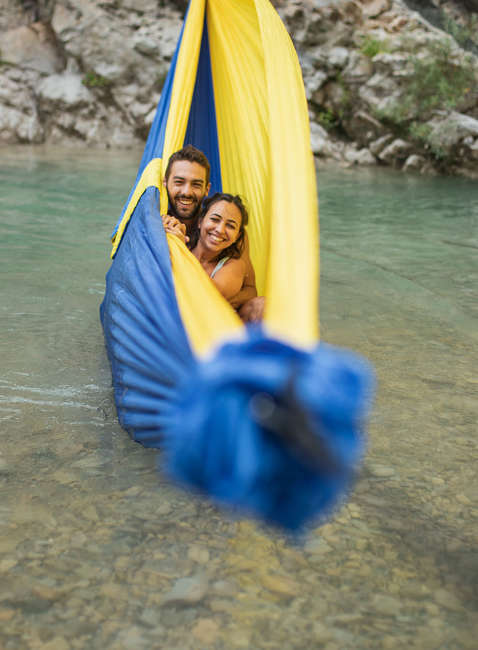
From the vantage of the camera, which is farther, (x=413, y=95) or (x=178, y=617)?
(x=413, y=95)

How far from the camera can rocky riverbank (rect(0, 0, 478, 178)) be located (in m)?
8.15

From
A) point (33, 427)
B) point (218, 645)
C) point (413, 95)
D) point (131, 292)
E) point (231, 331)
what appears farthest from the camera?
point (413, 95)

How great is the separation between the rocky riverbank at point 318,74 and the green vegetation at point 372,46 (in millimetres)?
18

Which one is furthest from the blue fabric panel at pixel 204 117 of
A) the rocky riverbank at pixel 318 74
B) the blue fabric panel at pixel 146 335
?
the rocky riverbank at pixel 318 74

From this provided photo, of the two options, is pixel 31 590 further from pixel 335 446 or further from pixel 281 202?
pixel 281 202

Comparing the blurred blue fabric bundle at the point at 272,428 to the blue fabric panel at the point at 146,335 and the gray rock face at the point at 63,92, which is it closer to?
the blue fabric panel at the point at 146,335

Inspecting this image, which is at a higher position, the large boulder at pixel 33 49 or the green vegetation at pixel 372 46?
the green vegetation at pixel 372 46

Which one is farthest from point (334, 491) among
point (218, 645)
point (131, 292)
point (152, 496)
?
point (131, 292)

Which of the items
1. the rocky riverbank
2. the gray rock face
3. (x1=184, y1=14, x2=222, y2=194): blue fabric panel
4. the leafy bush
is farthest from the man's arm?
the gray rock face

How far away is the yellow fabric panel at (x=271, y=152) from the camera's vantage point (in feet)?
3.96

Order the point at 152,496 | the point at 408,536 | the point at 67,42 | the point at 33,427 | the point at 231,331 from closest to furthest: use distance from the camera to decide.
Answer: the point at 231,331
the point at 408,536
the point at 152,496
the point at 33,427
the point at 67,42

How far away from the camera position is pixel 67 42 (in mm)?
9867

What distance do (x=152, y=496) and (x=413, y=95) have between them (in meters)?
8.07

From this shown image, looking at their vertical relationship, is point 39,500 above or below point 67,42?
below
